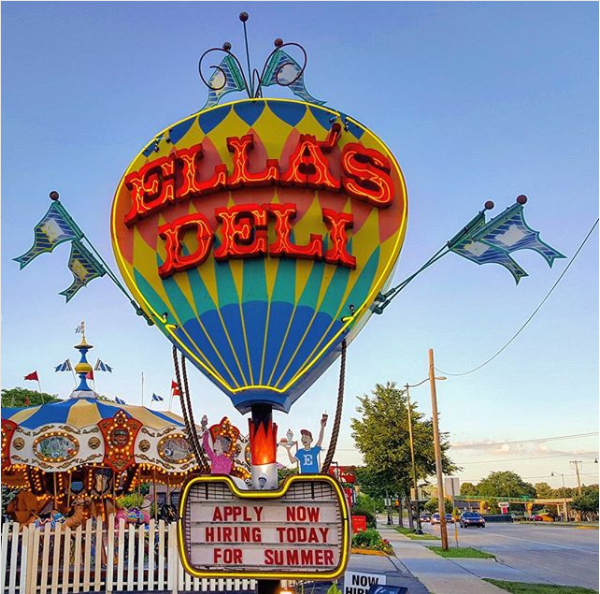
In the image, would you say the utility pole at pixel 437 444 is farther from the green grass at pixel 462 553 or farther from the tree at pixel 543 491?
the tree at pixel 543 491

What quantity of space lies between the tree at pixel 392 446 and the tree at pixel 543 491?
315ft

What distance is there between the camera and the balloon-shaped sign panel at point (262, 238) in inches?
290

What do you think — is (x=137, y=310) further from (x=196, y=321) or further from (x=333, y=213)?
(x=333, y=213)

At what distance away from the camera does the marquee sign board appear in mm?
6438

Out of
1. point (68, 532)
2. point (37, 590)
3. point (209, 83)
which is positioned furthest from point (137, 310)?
point (37, 590)

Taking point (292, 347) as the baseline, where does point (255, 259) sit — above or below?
above

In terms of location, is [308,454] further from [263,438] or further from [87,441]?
[87,441]

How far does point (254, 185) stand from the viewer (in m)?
7.94

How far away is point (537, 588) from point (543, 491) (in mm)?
130741

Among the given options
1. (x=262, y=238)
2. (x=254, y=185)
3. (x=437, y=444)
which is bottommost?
(x=437, y=444)

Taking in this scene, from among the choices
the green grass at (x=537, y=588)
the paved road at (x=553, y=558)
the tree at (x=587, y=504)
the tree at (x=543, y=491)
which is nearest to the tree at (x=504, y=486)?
the tree at (x=543, y=491)

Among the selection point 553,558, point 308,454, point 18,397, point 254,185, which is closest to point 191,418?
point 308,454

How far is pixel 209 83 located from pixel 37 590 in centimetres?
1069

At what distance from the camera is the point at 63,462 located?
16031mm
